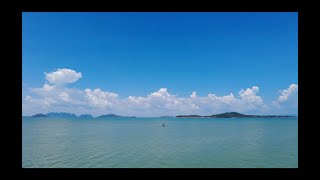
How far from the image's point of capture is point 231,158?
10508 millimetres
